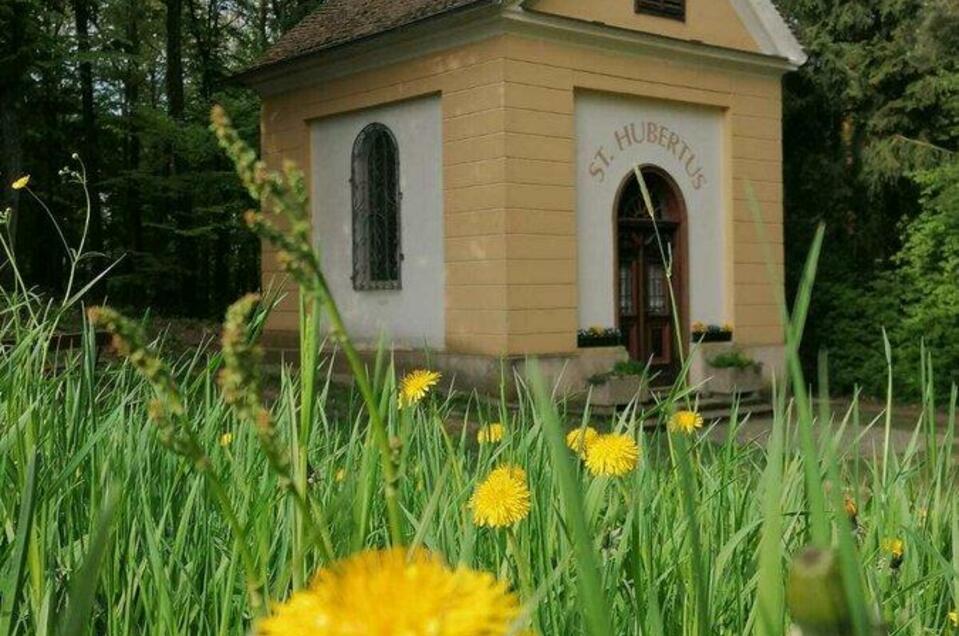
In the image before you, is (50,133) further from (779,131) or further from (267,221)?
(267,221)

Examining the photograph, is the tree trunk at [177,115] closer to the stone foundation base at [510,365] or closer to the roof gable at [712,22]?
the stone foundation base at [510,365]

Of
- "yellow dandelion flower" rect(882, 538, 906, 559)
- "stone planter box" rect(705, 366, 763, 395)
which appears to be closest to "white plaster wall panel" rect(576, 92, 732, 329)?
"stone planter box" rect(705, 366, 763, 395)

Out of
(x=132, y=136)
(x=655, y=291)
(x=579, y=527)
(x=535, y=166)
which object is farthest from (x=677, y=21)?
(x=132, y=136)

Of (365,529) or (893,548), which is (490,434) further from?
(365,529)

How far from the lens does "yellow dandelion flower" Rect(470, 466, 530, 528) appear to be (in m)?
1.27

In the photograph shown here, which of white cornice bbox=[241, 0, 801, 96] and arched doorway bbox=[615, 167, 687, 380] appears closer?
white cornice bbox=[241, 0, 801, 96]

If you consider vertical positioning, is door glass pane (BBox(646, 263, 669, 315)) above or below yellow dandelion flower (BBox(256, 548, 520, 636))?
above

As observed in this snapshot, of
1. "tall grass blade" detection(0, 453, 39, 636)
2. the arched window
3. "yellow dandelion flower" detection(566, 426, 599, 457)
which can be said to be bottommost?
"yellow dandelion flower" detection(566, 426, 599, 457)

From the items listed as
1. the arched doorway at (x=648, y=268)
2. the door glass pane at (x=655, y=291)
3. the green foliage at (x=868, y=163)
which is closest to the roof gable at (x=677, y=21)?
the arched doorway at (x=648, y=268)

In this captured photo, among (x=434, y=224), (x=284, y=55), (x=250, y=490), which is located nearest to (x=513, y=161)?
(x=434, y=224)

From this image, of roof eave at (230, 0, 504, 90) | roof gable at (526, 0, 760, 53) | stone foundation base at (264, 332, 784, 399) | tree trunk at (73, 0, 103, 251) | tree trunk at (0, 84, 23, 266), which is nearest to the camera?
stone foundation base at (264, 332, 784, 399)

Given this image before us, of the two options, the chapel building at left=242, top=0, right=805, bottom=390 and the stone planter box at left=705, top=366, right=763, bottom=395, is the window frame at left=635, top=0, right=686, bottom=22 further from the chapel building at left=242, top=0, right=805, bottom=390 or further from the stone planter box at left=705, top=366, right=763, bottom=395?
the stone planter box at left=705, top=366, right=763, bottom=395

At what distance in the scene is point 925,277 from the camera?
15.9 meters

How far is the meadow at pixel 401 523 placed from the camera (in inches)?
16.9
